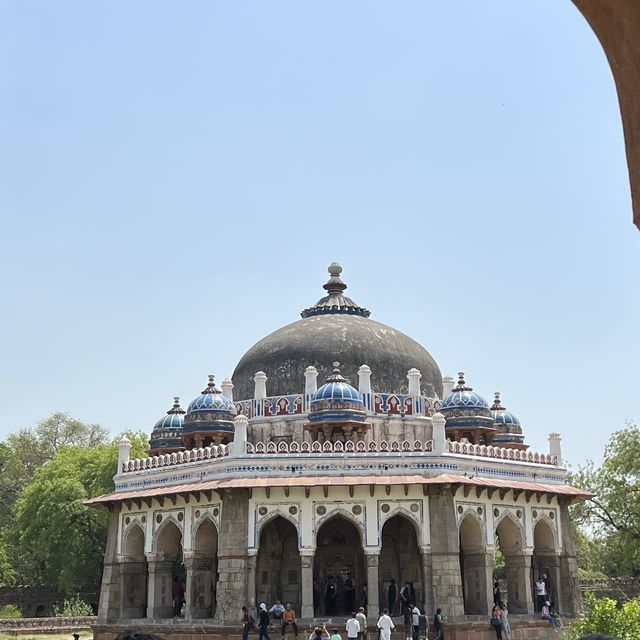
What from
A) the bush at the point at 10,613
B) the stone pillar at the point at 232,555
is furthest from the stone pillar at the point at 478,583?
the bush at the point at 10,613

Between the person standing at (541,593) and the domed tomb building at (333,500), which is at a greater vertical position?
the domed tomb building at (333,500)

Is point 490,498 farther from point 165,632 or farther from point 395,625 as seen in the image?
point 165,632

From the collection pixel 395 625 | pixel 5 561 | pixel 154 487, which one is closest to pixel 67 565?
pixel 5 561

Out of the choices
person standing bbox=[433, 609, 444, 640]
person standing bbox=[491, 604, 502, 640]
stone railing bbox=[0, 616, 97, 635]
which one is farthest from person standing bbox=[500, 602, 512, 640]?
stone railing bbox=[0, 616, 97, 635]

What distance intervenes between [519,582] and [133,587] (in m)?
9.29

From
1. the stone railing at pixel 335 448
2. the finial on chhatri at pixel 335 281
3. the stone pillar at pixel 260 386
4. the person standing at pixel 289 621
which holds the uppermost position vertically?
the finial on chhatri at pixel 335 281

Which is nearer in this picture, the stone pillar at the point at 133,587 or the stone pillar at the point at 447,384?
the stone pillar at the point at 133,587

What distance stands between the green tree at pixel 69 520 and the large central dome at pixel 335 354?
10.1m

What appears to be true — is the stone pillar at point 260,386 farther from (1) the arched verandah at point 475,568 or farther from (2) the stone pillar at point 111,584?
(1) the arched verandah at point 475,568

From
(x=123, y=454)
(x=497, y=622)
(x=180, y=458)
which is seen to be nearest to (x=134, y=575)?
(x=123, y=454)

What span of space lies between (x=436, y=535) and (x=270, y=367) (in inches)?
287

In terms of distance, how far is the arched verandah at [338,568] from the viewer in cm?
2302

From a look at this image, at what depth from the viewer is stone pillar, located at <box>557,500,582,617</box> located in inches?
909

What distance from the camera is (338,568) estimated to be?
23.4 meters
